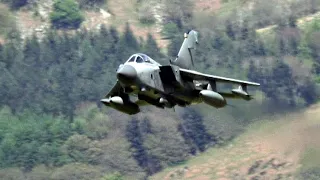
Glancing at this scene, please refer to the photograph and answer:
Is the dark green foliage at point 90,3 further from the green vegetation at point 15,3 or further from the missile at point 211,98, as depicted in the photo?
the missile at point 211,98

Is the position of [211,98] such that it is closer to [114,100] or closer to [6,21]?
[114,100]

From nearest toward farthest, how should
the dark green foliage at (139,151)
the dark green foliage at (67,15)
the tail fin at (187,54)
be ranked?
the tail fin at (187,54)
the dark green foliage at (139,151)
the dark green foliage at (67,15)

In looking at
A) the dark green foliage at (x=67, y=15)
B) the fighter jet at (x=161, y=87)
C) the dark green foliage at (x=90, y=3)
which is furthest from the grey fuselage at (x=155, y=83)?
the dark green foliage at (x=67, y=15)

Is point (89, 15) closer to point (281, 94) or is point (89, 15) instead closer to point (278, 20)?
point (278, 20)

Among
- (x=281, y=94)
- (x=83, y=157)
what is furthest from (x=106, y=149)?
(x=281, y=94)

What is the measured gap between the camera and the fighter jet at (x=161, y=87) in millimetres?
48531

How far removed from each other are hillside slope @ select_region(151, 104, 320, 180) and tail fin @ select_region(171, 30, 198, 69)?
34.7 ft

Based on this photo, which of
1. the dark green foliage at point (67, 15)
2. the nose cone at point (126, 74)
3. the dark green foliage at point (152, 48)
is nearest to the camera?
the nose cone at point (126, 74)

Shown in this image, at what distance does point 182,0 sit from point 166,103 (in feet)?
177

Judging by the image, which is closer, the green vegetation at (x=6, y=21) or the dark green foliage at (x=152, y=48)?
the dark green foliage at (x=152, y=48)

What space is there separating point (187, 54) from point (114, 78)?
3903 centimetres

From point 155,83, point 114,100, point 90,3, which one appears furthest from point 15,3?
point 155,83

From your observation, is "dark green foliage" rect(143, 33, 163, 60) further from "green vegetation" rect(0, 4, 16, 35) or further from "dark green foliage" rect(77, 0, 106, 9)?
"green vegetation" rect(0, 4, 16, 35)

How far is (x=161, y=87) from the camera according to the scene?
162 ft
